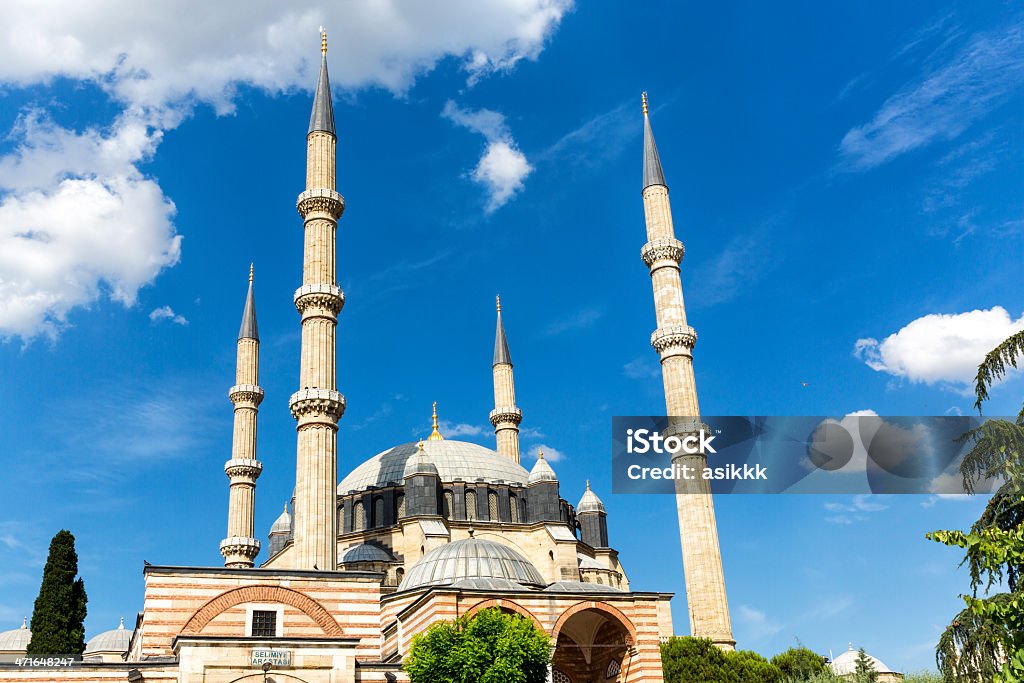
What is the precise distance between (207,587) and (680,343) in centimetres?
2221

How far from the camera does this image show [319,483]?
30.9 metres

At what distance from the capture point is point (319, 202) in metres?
35.4

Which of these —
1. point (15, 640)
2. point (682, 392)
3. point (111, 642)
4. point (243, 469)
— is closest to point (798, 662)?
point (682, 392)

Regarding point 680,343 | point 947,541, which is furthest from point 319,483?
point 947,541

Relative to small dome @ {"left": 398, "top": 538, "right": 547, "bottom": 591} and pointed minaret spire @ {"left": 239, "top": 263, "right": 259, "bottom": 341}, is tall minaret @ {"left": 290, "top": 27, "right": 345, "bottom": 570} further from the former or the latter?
pointed minaret spire @ {"left": 239, "top": 263, "right": 259, "bottom": 341}

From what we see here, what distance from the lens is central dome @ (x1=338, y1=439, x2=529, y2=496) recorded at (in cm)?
4344

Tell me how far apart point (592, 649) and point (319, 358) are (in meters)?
13.6

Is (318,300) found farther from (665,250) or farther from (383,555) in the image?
(665,250)

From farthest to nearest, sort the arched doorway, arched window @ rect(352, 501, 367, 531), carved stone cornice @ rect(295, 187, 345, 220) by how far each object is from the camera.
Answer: arched window @ rect(352, 501, 367, 531) → carved stone cornice @ rect(295, 187, 345, 220) → the arched doorway

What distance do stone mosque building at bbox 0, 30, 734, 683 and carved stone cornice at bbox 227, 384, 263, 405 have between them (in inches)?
2.6

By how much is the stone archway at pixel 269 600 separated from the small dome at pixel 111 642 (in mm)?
22887

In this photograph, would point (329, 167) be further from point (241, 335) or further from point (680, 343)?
point (680, 343)

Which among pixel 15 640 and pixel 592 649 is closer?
pixel 592 649

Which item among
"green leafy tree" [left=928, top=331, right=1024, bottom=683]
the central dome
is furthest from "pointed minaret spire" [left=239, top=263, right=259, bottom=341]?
"green leafy tree" [left=928, top=331, right=1024, bottom=683]
